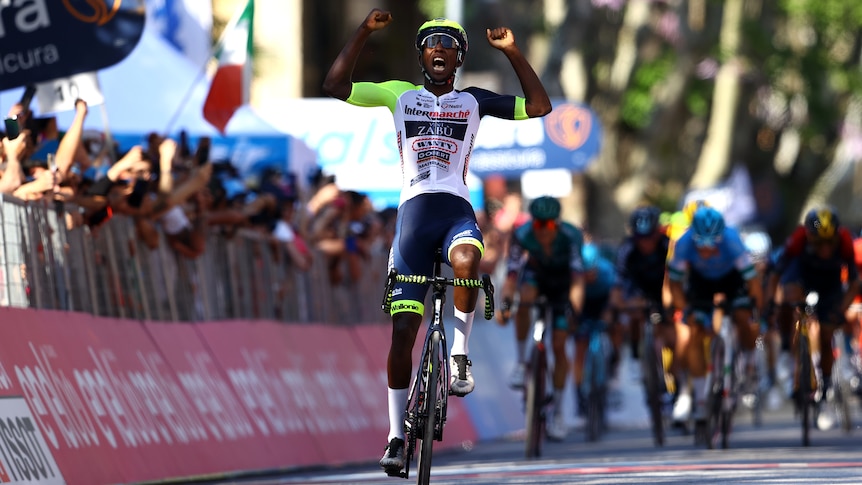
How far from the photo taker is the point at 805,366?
665 inches

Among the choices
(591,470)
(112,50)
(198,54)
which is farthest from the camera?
(198,54)

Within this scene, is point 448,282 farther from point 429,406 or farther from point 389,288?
point 429,406

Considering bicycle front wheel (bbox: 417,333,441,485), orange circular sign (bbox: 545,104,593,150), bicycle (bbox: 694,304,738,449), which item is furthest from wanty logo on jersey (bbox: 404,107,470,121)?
orange circular sign (bbox: 545,104,593,150)

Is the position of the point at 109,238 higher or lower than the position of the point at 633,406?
higher

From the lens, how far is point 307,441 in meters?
15.4

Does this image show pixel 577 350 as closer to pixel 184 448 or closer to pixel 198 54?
pixel 198 54

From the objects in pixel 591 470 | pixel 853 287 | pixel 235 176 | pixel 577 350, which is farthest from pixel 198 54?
pixel 591 470

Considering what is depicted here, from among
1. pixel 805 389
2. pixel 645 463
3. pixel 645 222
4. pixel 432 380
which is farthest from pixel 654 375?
pixel 432 380

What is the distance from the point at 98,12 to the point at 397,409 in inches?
202

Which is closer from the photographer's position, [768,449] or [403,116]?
[403,116]

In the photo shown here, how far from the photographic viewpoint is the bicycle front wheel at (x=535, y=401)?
50.4 feet

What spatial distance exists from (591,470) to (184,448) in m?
2.53

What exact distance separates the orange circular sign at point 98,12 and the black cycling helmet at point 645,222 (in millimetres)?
5521

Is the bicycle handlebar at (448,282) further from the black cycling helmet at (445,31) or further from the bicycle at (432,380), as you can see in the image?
the black cycling helmet at (445,31)
